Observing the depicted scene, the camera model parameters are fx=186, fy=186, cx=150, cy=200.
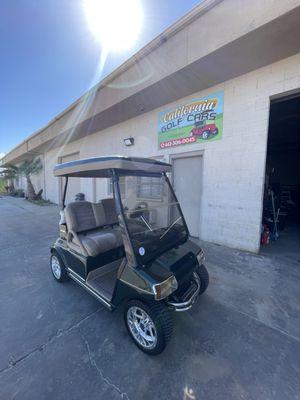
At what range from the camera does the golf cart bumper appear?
5.92 feet

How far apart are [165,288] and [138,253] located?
416 millimetres

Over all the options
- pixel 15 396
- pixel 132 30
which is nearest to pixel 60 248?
pixel 15 396

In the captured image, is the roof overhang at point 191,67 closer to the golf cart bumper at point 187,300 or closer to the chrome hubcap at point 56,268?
the golf cart bumper at point 187,300

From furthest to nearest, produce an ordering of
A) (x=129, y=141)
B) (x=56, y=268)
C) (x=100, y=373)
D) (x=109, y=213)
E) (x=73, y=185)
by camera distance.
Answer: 1. (x=73, y=185)
2. (x=129, y=141)
3. (x=109, y=213)
4. (x=56, y=268)
5. (x=100, y=373)

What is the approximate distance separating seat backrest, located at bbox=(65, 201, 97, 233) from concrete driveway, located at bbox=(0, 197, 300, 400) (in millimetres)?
971

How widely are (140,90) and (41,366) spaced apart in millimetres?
5684

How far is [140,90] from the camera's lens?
5.09 meters

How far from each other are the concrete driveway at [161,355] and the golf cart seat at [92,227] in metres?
0.77

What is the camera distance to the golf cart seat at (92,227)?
2586 millimetres

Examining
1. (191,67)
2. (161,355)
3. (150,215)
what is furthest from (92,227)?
(191,67)

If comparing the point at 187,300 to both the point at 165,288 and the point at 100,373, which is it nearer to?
the point at 165,288

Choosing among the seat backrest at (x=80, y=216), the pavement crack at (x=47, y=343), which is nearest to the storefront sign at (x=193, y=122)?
the seat backrest at (x=80, y=216)

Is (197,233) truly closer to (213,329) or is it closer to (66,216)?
(213,329)

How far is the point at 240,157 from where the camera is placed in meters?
4.22
